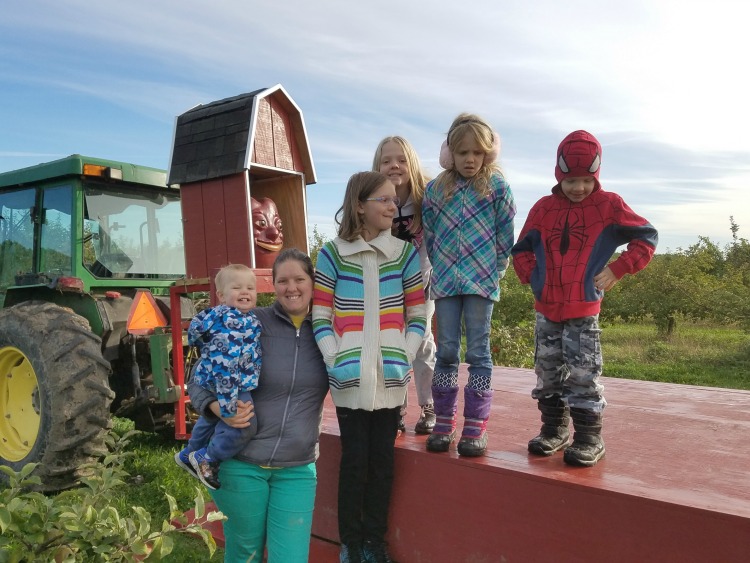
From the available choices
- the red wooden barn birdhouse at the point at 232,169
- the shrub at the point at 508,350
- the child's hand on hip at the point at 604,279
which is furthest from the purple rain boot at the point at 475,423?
the shrub at the point at 508,350

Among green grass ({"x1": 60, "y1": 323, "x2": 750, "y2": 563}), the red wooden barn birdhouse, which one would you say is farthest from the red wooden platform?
the red wooden barn birdhouse

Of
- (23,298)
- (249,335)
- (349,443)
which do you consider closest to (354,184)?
(249,335)

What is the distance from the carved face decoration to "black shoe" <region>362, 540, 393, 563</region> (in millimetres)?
2055

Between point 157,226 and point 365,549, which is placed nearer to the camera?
point 365,549

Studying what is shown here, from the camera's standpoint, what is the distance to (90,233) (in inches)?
186

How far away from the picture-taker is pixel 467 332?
8.77 ft

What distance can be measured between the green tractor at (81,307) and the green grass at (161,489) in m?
0.26

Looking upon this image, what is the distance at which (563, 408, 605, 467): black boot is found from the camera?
248 cm

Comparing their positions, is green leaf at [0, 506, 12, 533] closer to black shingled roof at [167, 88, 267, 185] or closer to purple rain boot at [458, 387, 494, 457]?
purple rain boot at [458, 387, 494, 457]

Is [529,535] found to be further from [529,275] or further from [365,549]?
[529,275]

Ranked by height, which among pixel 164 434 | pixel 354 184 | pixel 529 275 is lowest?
pixel 164 434

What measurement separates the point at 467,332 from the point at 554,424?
1.84 ft

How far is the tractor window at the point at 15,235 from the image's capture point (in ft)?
16.3

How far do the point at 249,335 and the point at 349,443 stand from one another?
616 millimetres
